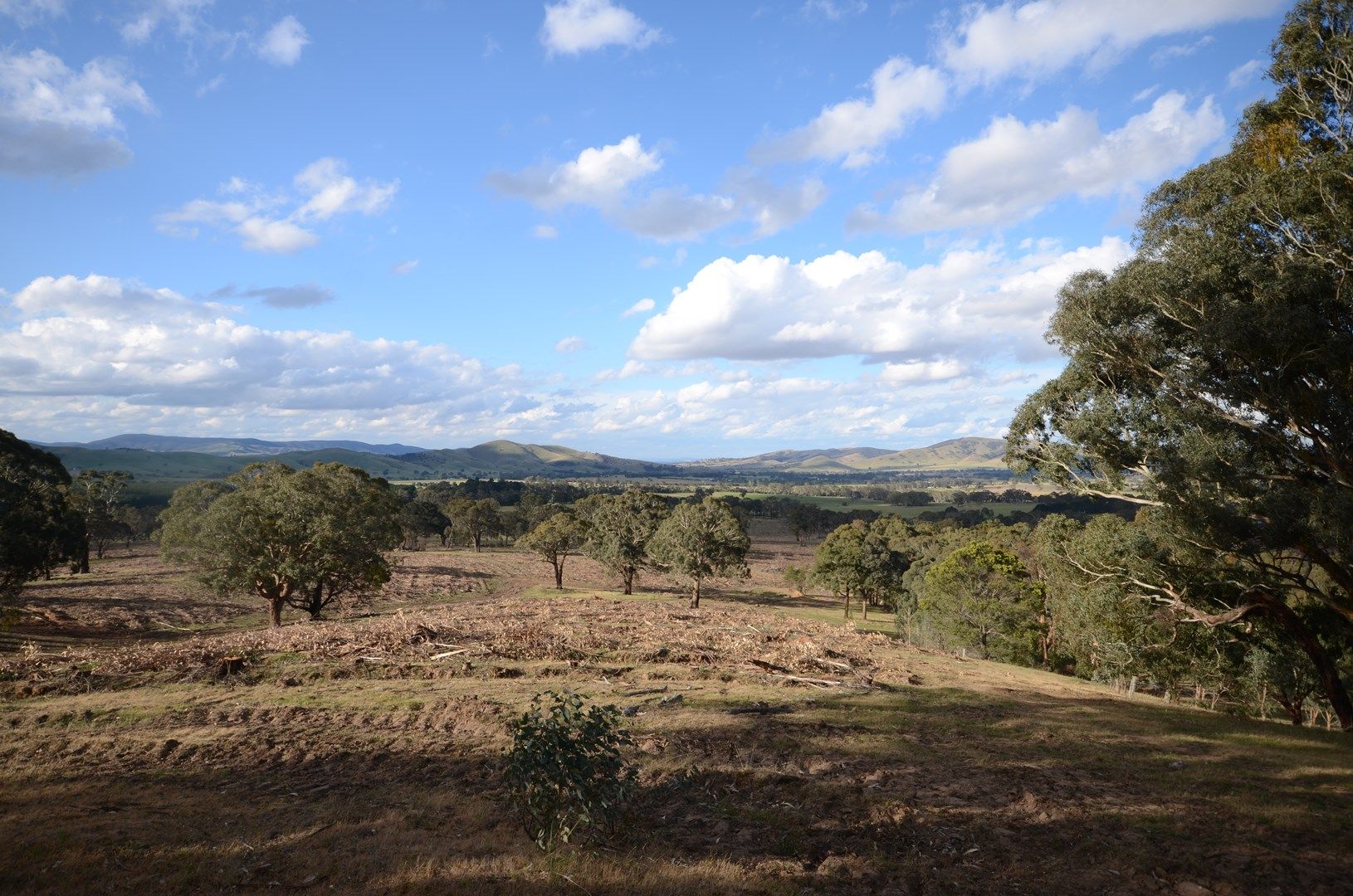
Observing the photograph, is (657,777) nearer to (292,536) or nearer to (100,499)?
(292,536)

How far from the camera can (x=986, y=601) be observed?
139 ft

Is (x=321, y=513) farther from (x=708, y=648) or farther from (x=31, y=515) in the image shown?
(x=708, y=648)

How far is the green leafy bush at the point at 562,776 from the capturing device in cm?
852

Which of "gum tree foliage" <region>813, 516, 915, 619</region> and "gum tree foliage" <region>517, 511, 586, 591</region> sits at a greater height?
"gum tree foliage" <region>517, 511, 586, 591</region>

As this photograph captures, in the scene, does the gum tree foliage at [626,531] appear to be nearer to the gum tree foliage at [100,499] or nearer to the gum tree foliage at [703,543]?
the gum tree foliage at [703,543]

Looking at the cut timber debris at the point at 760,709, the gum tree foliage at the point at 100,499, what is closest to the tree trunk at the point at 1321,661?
the cut timber debris at the point at 760,709

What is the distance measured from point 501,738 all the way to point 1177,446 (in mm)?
Answer: 17722

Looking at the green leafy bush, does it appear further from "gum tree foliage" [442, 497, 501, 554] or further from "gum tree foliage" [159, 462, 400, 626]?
"gum tree foliage" [442, 497, 501, 554]

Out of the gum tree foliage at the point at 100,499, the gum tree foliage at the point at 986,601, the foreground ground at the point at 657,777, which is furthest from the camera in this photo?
the gum tree foliage at the point at 100,499

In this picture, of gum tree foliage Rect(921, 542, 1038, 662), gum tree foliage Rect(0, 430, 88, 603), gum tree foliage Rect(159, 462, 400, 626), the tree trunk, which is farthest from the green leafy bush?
gum tree foliage Rect(921, 542, 1038, 662)

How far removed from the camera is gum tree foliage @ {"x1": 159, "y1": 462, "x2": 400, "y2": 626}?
32750 millimetres

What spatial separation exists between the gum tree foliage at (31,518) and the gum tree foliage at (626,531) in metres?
36.5

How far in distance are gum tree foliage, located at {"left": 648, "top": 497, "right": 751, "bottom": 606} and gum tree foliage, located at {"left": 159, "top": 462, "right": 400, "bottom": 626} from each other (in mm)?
21952

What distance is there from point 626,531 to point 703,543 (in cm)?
1098
